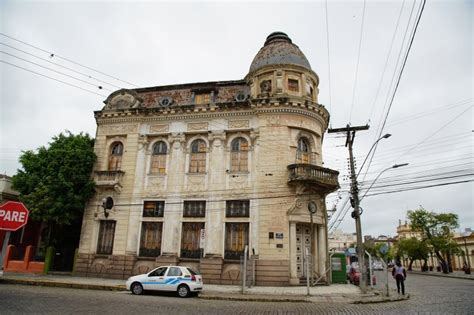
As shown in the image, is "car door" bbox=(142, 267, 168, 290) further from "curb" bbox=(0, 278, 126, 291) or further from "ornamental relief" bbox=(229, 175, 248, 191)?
"ornamental relief" bbox=(229, 175, 248, 191)

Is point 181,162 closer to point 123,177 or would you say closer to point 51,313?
point 123,177

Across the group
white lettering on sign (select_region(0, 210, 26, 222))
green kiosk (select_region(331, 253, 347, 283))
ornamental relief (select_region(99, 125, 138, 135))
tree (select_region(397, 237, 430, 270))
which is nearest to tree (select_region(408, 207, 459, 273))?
tree (select_region(397, 237, 430, 270))

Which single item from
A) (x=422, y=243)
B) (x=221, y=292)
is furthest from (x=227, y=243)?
(x=422, y=243)

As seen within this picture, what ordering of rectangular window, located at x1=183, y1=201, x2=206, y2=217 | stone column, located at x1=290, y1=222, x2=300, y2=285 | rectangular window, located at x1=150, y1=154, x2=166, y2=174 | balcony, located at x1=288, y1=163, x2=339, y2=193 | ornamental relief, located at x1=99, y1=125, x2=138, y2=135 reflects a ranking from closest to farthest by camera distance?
stone column, located at x1=290, y1=222, x2=300, y2=285 → balcony, located at x1=288, y1=163, x2=339, y2=193 → rectangular window, located at x1=183, y1=201, x2=206, y2=217 → rectangular window, located at x1=150, y1=154, x2=166, y2=174 → ornamental relief, located at x1=99, y1=125, x2=138, y2=135

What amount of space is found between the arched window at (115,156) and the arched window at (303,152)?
12818 millimetres

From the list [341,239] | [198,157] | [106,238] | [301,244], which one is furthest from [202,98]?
[341,239]

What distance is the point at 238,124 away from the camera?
22531mm

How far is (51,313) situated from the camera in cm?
910

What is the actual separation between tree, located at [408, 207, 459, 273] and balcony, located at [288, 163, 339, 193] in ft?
114

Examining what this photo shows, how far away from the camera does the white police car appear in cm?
1464

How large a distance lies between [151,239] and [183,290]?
785 centimetres

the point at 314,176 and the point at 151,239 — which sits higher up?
the point at 314,176

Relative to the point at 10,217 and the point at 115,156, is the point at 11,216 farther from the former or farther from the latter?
the point at 115,156

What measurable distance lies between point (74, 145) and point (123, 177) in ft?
14.2
